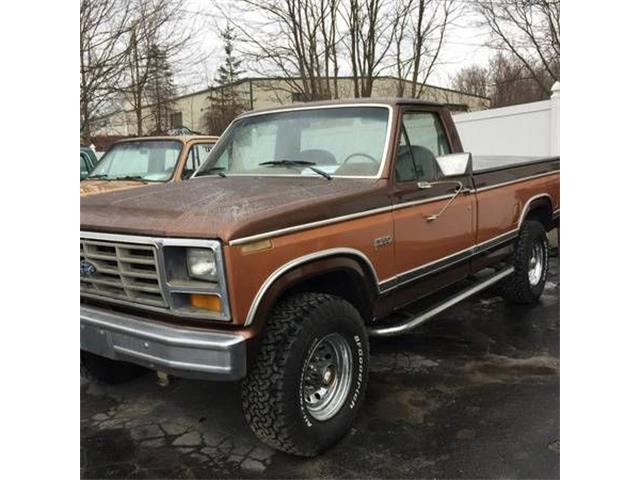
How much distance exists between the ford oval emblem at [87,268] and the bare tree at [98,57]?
12.6m

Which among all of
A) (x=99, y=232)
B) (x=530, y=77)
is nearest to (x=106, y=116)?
(x=530, y=77)

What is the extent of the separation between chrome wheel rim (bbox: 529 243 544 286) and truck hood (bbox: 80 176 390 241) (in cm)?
297

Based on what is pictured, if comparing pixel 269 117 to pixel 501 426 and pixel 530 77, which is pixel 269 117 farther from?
pixel 530 77

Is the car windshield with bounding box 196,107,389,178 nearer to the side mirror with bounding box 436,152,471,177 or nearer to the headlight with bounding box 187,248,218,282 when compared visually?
the side mirror with bounding box 436,152,471,177

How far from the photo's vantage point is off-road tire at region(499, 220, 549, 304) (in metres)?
5.77

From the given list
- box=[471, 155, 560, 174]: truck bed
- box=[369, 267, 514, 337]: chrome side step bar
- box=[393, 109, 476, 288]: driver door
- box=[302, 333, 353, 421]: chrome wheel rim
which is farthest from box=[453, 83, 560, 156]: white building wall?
box=[302, 333, 353, 421]: chrome wheel rim

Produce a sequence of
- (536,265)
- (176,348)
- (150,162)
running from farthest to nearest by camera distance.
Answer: (150,162)
(536,265)
(176,348)

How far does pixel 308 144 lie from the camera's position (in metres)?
4.27

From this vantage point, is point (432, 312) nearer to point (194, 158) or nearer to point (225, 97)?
point (194, 158)

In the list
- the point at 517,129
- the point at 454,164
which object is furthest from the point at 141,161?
the point at 517,129

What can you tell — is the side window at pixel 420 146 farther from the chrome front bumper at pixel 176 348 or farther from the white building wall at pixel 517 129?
the white building wall at pixel 517 129

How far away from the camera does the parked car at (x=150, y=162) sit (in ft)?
23.9

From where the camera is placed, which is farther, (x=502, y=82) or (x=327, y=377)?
(x=502, y=82)

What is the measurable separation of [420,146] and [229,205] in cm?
183
